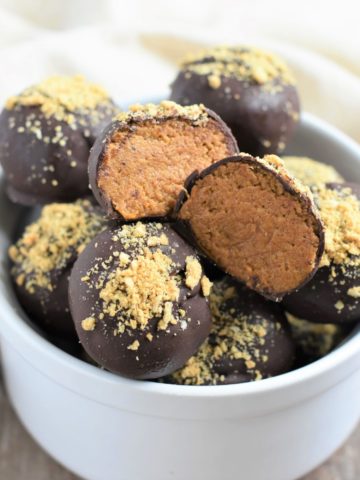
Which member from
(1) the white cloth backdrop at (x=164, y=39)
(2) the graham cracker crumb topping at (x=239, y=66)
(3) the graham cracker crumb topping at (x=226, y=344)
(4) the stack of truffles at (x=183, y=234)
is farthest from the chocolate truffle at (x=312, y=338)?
(1) the white cloth backdrop at (x=164, y=39)

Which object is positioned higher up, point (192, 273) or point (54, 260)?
point (192, 273)

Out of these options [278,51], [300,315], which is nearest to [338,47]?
[278,51]

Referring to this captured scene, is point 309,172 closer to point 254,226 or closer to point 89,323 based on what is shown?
point 254,226

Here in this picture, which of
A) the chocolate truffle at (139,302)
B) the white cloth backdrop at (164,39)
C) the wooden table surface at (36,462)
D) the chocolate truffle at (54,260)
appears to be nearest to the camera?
the chocolate truffle at (139,302)

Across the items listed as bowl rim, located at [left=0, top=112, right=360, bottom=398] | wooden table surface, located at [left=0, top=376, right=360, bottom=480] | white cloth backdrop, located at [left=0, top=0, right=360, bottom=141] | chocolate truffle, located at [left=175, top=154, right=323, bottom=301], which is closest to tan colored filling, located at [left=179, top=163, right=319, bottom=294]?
chocolate truffle, located at [left=175, top=154, right=323, bottom=301]

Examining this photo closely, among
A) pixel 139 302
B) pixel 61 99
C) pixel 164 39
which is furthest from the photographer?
pixel 164 39

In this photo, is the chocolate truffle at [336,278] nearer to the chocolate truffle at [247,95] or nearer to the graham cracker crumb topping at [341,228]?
the graham cracker crumb topping at [341,228]

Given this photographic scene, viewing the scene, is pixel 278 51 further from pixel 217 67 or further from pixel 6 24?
pixel 6 24

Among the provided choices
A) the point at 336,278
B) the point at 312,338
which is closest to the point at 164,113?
the point at 336,278
